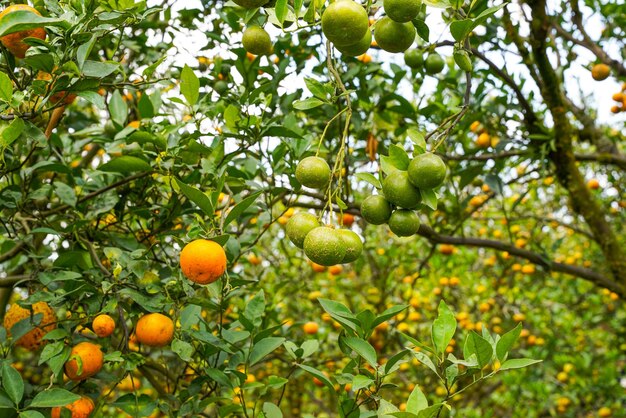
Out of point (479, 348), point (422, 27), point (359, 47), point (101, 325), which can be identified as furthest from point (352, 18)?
point (101, 325)

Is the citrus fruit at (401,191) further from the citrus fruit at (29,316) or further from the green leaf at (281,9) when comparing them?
the citrus fruit at (29,316)

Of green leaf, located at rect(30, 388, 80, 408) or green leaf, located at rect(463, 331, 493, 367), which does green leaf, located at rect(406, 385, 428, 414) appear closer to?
green leaf, located at rect(463, 331, 493, 367)

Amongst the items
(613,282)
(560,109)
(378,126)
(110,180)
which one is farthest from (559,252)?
(110,180)

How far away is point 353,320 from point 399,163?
316 mm

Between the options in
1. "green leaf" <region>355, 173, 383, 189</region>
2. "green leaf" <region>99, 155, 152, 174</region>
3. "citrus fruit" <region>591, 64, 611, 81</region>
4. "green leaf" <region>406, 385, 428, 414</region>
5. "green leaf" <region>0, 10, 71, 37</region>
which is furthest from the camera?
"citrus fruit" <region>591, 64, 611, 81</region>

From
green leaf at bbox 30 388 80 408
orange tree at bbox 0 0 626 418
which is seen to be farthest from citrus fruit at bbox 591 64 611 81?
green leaf at bbox 30 388 80 408

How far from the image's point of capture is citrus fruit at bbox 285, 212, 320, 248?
1062 millimetres

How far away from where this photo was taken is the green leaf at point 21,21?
3.07ft

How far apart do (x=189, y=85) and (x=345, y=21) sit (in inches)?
21.7

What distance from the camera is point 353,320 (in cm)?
113

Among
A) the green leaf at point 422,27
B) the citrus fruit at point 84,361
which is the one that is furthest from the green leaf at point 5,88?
the green leaf at point 422,27

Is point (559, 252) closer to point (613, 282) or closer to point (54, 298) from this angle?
point (613, 282)

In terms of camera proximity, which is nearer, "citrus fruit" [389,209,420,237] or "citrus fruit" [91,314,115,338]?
"citrus fruit" [389,209,420,237]

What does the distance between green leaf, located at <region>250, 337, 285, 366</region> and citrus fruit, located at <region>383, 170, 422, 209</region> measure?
1.54 feet
